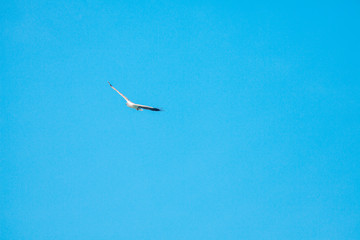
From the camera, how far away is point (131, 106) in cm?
3481

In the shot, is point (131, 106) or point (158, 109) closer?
point (158, 109)

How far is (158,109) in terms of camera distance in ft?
106

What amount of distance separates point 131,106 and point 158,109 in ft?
11.3
